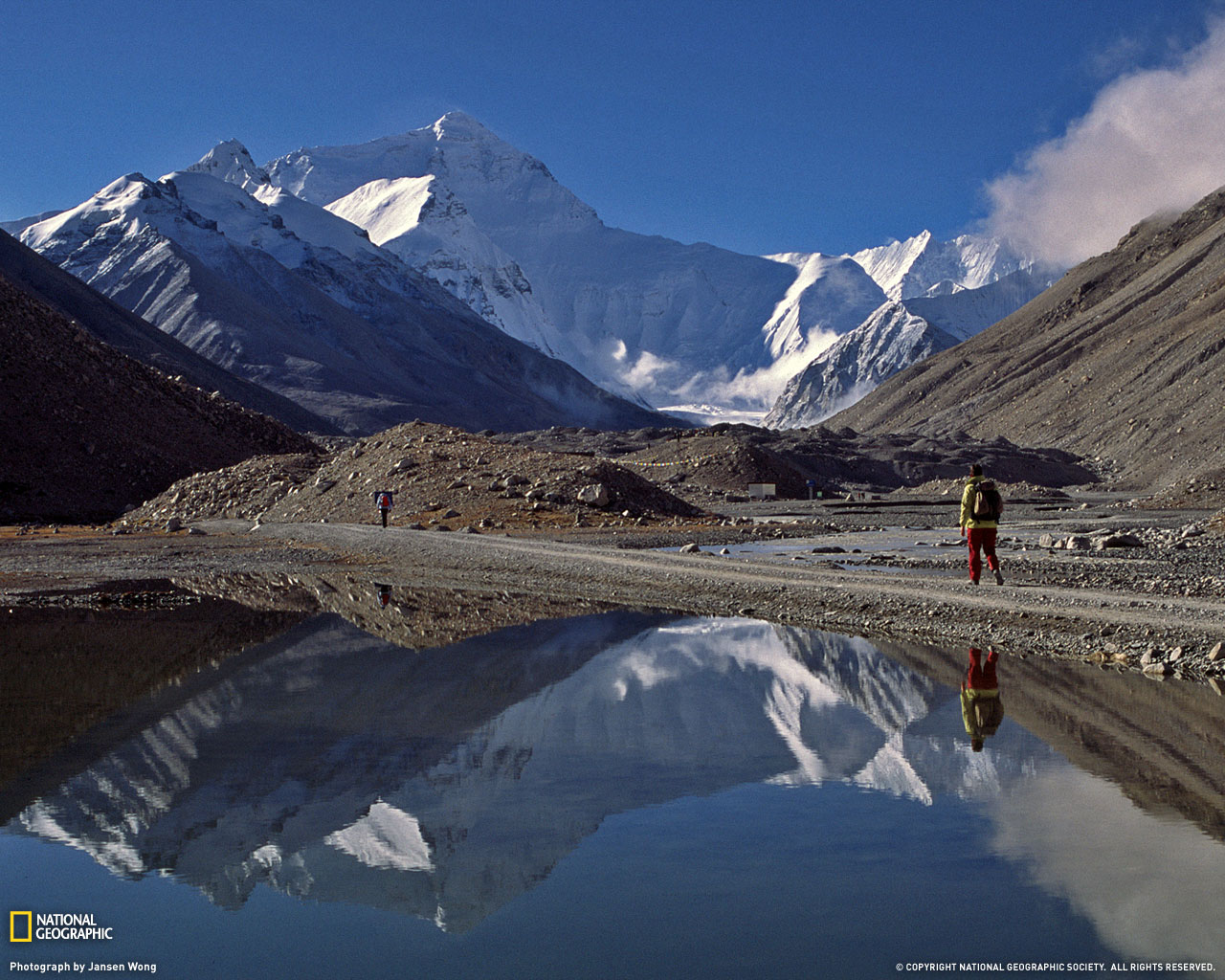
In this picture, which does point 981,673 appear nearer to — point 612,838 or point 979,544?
point 979,544

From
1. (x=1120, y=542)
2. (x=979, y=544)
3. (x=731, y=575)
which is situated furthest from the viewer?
(x=1120, y=542)

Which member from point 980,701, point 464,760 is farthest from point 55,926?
point 980,701

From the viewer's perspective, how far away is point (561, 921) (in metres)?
→ 5.73

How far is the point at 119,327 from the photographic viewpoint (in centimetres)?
12731

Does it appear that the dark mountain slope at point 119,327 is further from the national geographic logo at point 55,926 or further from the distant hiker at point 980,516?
the national geographic logo at point 55,926

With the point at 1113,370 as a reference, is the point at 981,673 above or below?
below

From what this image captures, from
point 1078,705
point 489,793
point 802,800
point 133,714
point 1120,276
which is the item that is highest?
point 1120,276

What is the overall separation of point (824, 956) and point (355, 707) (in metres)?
6.36

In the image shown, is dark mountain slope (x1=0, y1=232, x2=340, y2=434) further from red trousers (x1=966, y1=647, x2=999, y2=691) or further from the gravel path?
red trousers (x1=966, y1=647, x2=999, y2=691)

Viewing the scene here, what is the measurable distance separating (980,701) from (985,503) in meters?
7.16

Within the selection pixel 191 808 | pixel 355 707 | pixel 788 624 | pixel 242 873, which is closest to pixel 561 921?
pixel 242 873

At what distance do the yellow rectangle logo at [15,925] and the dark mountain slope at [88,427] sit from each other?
50202mm

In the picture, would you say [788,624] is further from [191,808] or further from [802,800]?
[191,808]

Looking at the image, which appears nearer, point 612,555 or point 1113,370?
point 612,555
